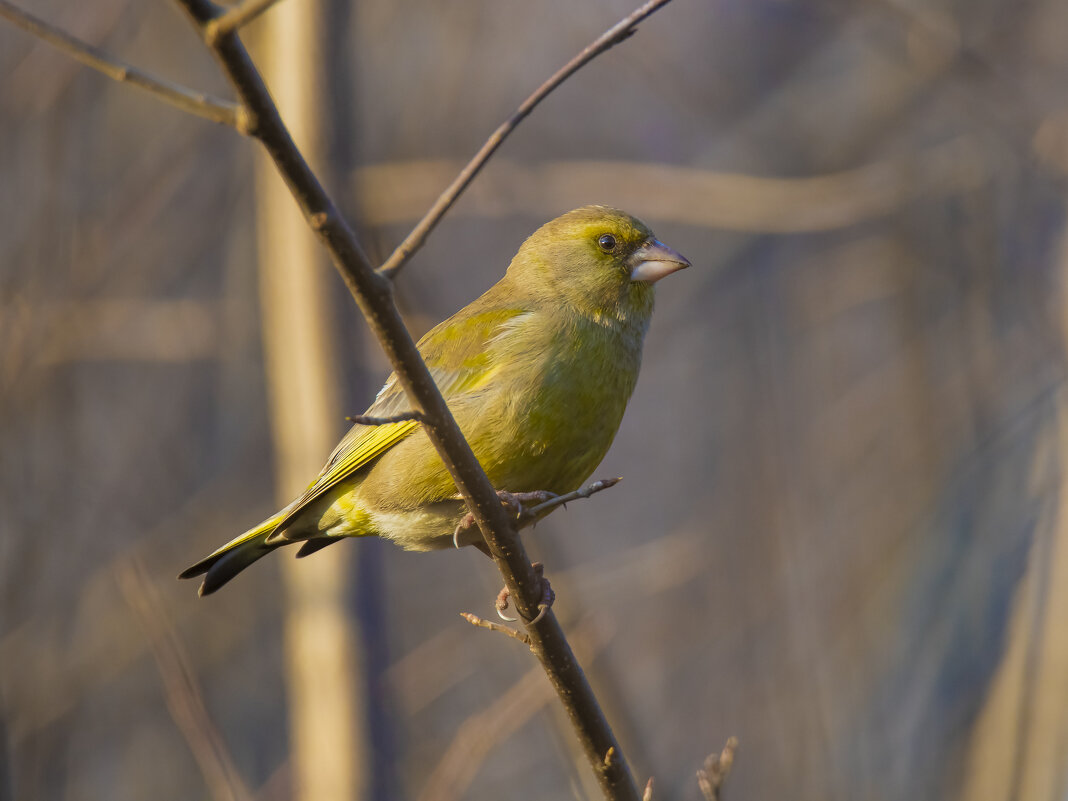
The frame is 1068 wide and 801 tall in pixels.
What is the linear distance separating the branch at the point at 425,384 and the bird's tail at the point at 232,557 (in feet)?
4.78

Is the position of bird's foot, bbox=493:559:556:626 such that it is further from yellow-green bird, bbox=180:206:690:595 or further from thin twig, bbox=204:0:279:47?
thin twig, bbox=204:0:279:47

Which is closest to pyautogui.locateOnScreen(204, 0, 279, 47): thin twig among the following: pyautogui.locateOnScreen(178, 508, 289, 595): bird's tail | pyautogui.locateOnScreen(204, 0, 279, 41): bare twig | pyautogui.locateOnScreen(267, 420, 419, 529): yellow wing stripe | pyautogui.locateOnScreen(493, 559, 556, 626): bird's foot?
pyautogui.locateOnScreen(204, 0, 279, 41): bare twig

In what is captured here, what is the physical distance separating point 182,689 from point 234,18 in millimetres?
2543

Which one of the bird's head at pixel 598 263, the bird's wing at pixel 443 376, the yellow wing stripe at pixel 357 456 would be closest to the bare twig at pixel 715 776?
the bird's wing at pixel 443 376

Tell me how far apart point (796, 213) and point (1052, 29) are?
316 centimetres

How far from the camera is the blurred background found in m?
5.36

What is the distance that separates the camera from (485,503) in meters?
2.41

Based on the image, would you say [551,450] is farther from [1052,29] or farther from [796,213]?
[1052,29]

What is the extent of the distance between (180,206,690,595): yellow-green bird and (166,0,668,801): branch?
0.74m

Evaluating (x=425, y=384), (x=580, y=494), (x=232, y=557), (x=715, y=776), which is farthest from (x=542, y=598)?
(x=232, y=557)

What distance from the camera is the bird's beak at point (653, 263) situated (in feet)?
12.8

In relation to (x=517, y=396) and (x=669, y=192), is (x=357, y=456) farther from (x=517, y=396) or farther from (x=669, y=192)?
(x=669, y=192)

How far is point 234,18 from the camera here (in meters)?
1.53

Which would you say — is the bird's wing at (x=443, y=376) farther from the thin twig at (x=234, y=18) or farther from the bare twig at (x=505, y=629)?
the thin twig at (x=234, y=18)
